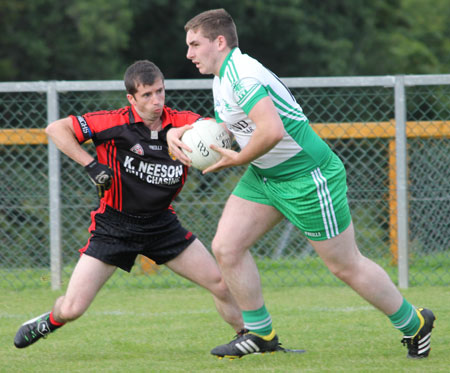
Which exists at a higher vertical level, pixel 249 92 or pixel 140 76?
pixel 140 76

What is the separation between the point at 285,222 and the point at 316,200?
12.9 feet

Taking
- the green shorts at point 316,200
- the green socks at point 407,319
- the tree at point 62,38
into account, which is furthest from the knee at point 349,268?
the tree at point 62,38

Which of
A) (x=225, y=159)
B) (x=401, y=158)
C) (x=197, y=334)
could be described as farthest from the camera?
(x=401, y=158)

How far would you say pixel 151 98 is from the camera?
17.0ft

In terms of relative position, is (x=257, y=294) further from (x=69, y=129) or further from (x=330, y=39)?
(x=330, y=39)

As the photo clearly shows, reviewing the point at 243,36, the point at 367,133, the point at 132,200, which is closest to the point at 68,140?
the point at 132,200

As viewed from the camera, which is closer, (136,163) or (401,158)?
(136,163)

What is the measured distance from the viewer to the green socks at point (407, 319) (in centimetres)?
499

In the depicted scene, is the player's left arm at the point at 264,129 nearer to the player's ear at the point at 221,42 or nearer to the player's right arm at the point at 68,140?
the player's ear at the point at 221,42

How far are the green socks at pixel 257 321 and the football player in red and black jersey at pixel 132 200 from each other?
24 centimetres

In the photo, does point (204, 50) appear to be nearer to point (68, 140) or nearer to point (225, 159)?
point (225, 159)

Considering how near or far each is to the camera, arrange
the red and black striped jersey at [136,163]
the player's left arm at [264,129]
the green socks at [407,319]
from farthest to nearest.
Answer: the red and black striped jersey at [136,163]
the green socks at [407,319]
the player's left arm at [264,129]

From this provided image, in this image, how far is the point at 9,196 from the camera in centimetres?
828

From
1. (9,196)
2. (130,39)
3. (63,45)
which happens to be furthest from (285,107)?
(130,39)
